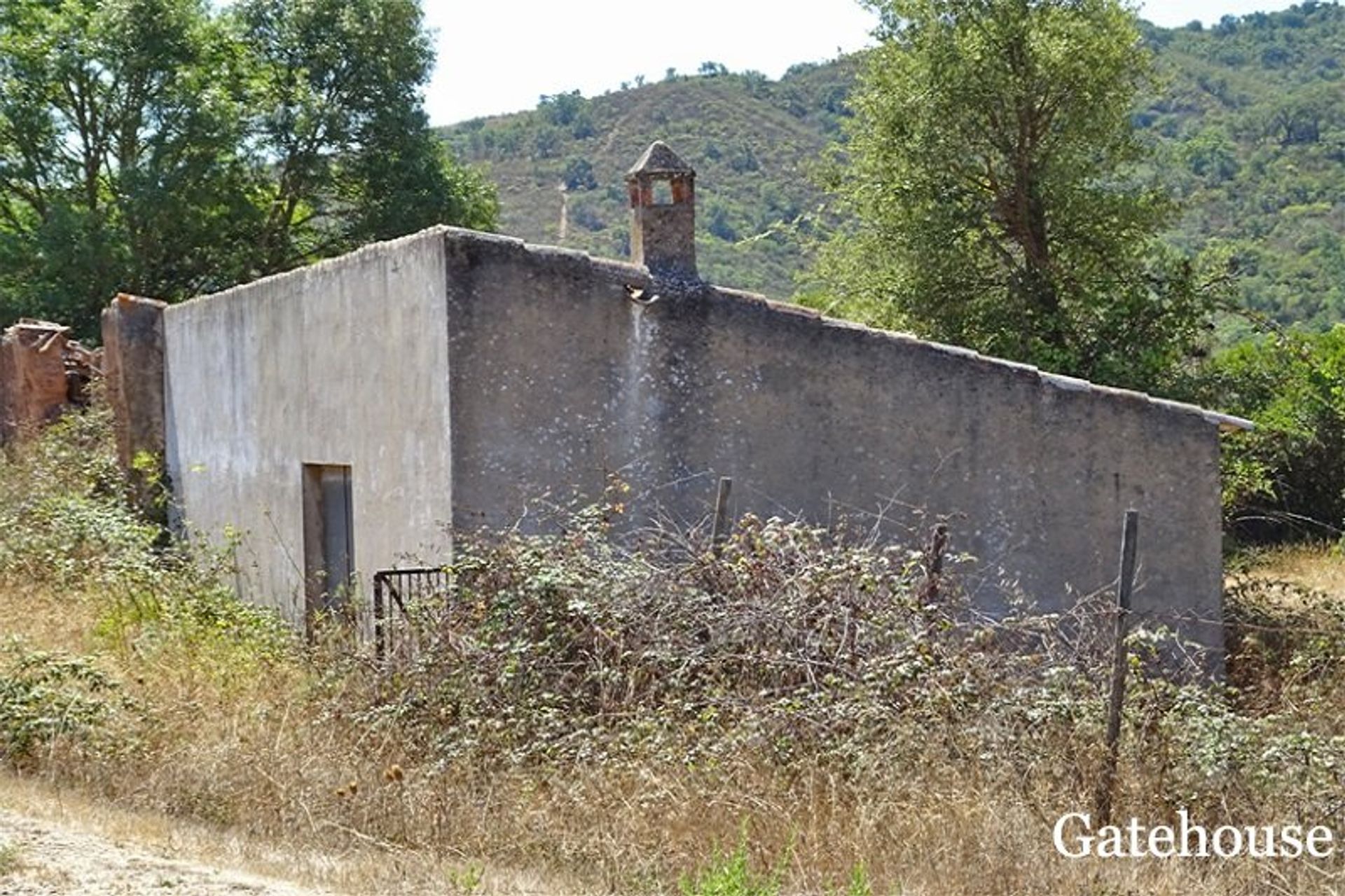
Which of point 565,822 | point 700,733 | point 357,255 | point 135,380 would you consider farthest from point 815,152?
point 565,822

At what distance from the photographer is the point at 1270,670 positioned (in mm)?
11336

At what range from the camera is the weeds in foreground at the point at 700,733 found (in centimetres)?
698

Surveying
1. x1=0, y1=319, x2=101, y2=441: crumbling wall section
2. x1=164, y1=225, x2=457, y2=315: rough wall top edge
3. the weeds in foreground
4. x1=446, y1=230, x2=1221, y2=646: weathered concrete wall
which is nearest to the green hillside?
x1=0, y1=319, x2=101, y2=441: crumbling wall section

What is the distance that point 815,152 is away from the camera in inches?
2512

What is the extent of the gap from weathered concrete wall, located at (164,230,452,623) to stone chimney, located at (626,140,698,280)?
137 cm

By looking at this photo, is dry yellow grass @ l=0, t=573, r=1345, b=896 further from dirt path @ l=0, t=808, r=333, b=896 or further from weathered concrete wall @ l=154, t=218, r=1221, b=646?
weathered concrete wall @ l=154, t=218, r=1221, b=646

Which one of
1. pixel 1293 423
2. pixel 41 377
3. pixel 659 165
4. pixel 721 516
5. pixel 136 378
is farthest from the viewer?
pixel 1293 423

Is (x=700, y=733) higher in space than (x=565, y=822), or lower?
higher

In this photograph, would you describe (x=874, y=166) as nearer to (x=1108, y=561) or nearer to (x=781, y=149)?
(x=1108, y=561)

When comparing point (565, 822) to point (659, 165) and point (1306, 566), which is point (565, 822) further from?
point (1306, 566)

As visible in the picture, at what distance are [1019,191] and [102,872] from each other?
15.3m

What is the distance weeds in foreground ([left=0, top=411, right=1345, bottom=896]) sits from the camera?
698cm

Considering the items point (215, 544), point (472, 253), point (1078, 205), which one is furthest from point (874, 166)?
point (472, 253)

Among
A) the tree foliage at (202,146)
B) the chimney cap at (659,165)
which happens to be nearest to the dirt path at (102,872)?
the chimney cap at (659,165)
